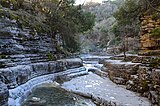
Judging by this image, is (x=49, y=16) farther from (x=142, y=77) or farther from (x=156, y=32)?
(x=142, y=77)

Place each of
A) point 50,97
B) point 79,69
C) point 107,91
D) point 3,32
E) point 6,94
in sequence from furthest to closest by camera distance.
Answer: point 79,69
point 3,32
point 107,91
point 50,97
point 6,94

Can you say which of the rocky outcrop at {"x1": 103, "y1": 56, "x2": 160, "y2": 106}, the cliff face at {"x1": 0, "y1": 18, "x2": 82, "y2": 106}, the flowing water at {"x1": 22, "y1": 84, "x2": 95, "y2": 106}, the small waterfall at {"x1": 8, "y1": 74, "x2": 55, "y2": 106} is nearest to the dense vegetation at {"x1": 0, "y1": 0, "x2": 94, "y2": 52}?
the cliff face at {"x1": 0, "y1": 18, "x2": 82, "y2": 106}

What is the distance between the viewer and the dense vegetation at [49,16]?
13.0 metres

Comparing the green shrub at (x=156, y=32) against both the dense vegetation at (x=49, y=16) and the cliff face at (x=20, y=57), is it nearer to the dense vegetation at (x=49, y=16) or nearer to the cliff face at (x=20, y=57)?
the cliff face at (x=20, y=57)

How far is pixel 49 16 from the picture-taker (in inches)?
673

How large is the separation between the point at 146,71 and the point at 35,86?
5310 mm

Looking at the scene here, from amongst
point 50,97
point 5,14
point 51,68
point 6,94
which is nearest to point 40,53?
point 51,68

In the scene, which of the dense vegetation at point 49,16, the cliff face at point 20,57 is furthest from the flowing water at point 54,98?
the dense vegetation at point 49,16

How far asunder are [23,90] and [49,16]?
1021 centimetres

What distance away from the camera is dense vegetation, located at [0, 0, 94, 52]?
1303 cm

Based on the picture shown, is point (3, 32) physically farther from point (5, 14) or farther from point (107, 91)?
point (107, 91)

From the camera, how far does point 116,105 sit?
6.71 m

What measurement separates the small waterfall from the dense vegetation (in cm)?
351

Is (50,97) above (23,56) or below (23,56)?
below
